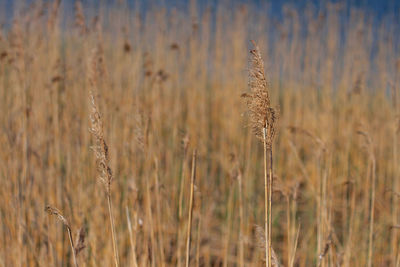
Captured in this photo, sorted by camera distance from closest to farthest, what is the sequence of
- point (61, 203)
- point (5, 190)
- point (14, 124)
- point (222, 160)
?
point (5, 190), point (61, 203), point (14, 124), point (222, 160)

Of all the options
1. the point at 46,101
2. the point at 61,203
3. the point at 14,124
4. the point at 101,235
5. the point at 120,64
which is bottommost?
the point at 101,235

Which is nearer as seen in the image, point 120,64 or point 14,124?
point 14,124

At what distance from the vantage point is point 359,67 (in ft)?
10.8

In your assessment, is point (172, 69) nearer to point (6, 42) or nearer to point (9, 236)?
point (6, 42)

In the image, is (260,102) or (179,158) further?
(179,158)

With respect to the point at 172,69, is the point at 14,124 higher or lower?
lower

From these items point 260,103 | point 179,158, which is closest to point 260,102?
point 260,103

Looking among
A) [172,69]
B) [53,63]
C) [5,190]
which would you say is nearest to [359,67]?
[172,69]

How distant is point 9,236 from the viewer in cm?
154

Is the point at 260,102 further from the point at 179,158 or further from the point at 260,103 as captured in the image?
the point at 179,158

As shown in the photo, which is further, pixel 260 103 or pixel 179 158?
pixel 179 158

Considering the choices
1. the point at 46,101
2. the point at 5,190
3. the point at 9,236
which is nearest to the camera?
the point at 9,236

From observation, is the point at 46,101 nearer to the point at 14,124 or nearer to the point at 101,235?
the point at 14,124

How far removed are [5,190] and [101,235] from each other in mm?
455
